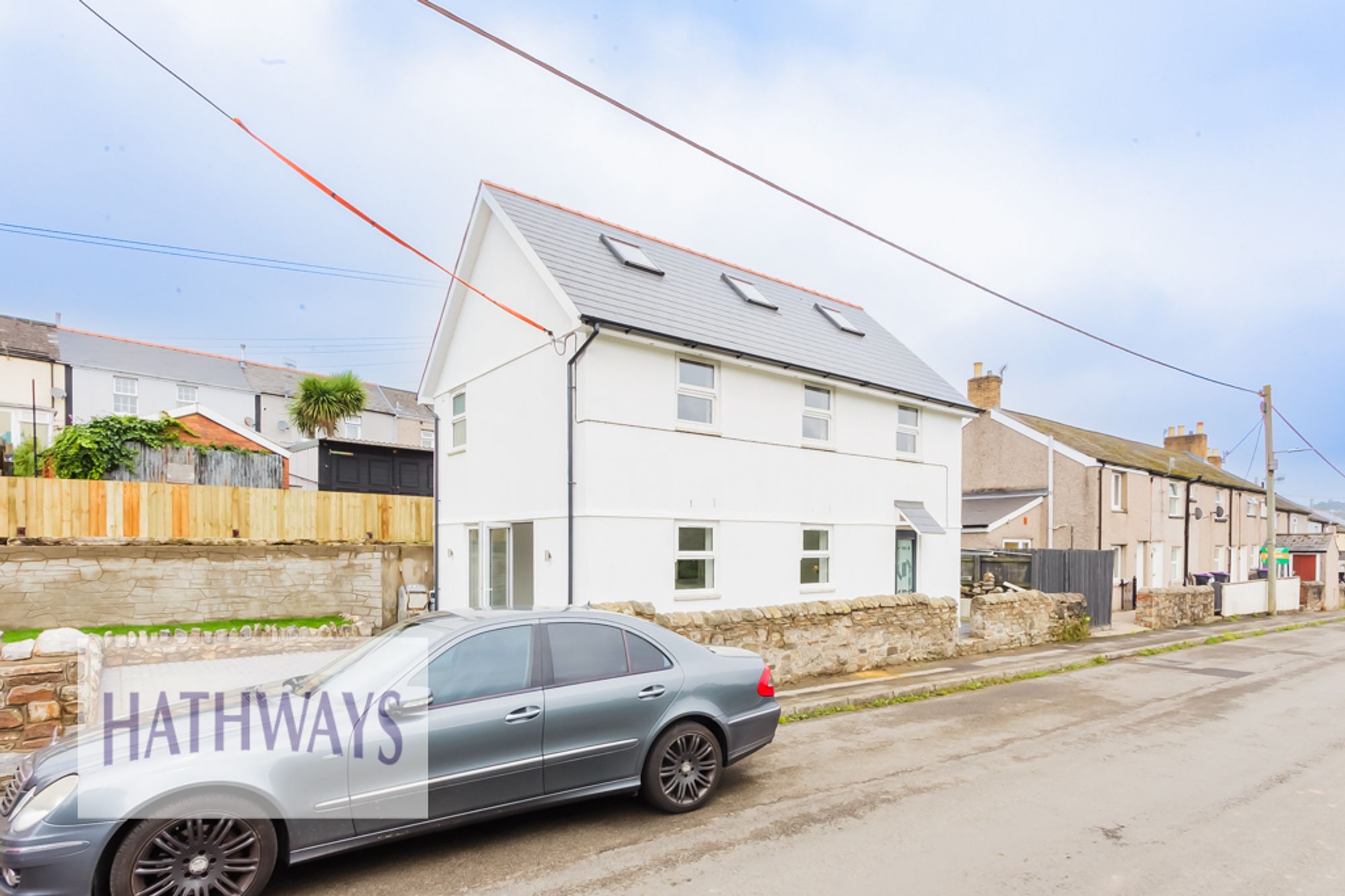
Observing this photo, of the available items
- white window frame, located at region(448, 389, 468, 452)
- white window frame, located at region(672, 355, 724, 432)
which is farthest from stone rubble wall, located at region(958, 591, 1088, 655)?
white window frame, located at region(448, 389, 468, 452)

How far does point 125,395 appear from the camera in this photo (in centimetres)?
2892

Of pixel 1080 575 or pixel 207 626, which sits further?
pixel 1080 575

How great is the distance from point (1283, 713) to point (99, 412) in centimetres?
3516

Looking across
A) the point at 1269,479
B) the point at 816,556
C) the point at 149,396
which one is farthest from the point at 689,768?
the point at 149,396

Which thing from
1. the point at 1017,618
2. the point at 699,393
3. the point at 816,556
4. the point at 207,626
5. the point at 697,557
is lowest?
the point at 207,626

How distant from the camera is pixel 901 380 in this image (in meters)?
15.6

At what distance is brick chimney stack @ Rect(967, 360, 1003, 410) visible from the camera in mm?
26688

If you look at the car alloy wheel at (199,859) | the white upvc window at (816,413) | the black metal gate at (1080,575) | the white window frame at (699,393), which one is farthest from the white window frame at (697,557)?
the black metal gate at (1080,575)

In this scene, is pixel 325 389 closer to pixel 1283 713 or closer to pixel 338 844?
pixel 338 844

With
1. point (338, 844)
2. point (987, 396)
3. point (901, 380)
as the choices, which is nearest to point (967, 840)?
point (338, 844)

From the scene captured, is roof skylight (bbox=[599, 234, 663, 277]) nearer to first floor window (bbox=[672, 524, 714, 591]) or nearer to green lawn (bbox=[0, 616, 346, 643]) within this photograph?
first floor window (bbox=[672, 524, 714, 591])

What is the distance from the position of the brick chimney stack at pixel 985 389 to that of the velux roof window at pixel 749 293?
46.7ft

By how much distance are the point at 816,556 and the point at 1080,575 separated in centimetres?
934

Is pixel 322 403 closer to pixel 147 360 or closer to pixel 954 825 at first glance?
pixel 147 360
